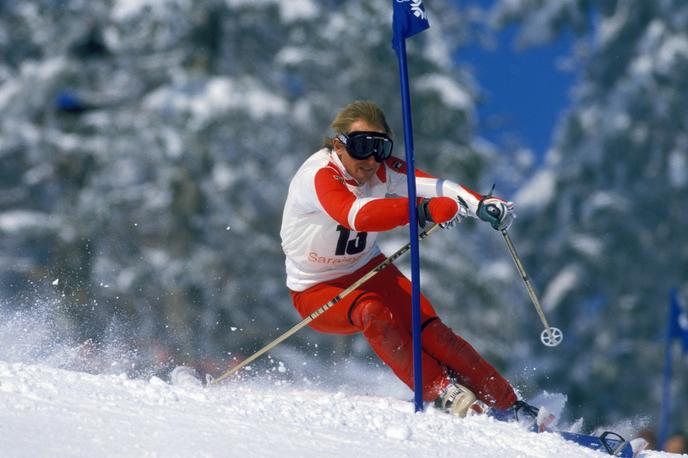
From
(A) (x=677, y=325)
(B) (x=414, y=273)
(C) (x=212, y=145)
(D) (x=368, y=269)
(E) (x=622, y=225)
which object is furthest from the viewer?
(E) (x=622, y=225)

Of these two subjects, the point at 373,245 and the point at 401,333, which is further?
the point at 373,245

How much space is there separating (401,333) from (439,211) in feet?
2.01

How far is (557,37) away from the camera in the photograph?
18656 mm

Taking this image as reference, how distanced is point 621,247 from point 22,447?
1514 centimetres

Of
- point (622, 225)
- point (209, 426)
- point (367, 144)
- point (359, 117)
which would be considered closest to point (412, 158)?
point (367, 144)

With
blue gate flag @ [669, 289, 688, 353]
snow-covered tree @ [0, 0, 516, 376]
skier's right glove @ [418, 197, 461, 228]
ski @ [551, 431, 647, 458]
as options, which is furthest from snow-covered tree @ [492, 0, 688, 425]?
skier's right glove @ [418, 197, 461, 228]

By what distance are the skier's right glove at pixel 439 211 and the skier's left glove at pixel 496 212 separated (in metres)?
0.10

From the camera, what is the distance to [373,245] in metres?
4.88

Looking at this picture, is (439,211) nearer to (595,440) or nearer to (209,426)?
(595,440)

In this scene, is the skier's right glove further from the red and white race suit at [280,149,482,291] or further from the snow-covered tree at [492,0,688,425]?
the snow-covered tree at [492,0,688,425]

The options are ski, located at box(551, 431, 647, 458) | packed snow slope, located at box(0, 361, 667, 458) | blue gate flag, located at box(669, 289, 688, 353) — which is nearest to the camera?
packed snow slope, located at box(0, 361, 667, 458)

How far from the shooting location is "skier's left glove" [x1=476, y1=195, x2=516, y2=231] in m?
4.20

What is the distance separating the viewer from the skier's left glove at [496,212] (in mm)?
4203

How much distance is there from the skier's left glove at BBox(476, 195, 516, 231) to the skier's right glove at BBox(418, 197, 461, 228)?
98 mm
